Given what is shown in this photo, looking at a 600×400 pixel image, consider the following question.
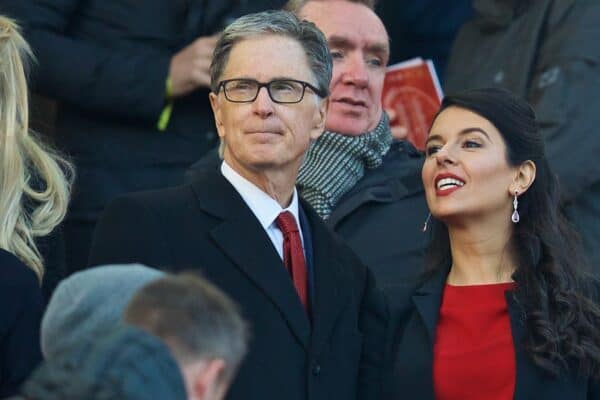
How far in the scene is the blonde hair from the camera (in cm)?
422

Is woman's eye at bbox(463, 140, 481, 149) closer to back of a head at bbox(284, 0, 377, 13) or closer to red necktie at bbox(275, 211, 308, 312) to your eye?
red necktie at bbox(275, 211, 308, 312)

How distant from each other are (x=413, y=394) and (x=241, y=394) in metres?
0.73

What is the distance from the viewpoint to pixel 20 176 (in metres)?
4.28

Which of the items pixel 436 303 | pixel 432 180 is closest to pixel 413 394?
pixel 436 303

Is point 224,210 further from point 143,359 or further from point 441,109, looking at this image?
point 143,359

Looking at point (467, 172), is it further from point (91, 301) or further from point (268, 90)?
point (91, 301)

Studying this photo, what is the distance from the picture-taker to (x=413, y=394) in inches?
168

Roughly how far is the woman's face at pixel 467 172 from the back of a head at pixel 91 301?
2.09 metres

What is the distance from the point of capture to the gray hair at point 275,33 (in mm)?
4020

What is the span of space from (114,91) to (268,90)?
5.90 ft

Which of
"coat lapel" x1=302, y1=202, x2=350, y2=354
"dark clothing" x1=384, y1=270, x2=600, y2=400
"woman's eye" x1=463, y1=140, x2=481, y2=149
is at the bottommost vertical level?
"dark clothing" x1=384, y1=270, x2=600, y2=400

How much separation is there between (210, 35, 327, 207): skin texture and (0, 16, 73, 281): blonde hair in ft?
2.03

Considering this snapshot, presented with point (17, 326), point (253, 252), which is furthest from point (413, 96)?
point (17, 326)

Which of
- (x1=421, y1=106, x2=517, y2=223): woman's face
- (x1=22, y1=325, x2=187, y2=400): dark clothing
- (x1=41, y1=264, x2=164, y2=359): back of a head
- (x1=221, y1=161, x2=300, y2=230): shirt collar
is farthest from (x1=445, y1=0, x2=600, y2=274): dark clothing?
(x1=22, y1=325, x2=187, y2=400): dark clothing
